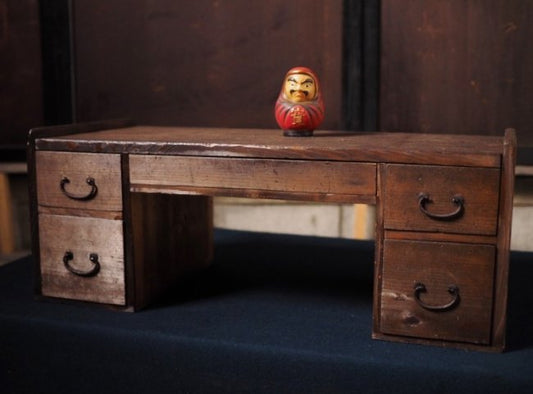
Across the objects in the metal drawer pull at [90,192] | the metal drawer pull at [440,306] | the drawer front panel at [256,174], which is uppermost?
the drawer front panel at [256,174]

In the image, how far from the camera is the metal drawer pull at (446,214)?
4.39 feet

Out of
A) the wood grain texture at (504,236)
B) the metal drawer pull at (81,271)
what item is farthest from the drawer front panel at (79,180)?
the wood grain texture at (504,236)

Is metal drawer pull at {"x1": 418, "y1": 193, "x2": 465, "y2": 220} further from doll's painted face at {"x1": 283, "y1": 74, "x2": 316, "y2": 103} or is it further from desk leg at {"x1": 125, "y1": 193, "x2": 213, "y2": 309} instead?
desk leg at {"x1": 125, "y1": 193, "x2": 213, "y2": 309}

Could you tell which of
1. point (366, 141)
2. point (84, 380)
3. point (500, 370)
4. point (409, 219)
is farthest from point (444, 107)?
point (84, 380)

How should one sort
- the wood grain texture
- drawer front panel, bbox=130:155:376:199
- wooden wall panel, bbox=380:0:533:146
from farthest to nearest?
1. wooden wall panel, bbox=380:0:533:146
2. drawer front panel, bbox=130:155:376:199
3. the wood grain texture

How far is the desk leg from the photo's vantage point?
5.37ft

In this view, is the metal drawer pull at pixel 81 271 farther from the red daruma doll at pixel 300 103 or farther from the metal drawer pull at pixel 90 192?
the red daruma doll at pixel 300 103

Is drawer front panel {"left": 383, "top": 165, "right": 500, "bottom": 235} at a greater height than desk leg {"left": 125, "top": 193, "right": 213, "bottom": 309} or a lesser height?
greater

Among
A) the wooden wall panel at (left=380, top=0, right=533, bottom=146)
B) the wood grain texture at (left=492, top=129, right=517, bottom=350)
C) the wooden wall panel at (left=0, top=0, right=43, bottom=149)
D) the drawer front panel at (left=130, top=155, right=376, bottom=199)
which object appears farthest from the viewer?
the wooden wall panel at (left=0, top=0, right=43, bottom=149)

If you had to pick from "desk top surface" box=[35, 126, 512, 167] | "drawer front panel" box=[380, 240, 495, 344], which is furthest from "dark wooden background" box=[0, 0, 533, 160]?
"drawer front panel" box=[380, 240, 495, 344]

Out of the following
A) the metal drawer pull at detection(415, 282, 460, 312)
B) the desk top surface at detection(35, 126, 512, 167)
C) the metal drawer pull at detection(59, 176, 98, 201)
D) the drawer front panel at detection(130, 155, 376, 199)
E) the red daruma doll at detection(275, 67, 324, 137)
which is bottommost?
the metal drawer pull at detection(415, 282, 460, 312)

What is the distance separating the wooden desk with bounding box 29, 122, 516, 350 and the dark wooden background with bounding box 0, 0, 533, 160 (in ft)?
2.13

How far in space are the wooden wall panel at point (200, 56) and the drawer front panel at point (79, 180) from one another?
0.92 metres

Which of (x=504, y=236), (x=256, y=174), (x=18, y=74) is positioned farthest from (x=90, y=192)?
(x=18, y=74)
